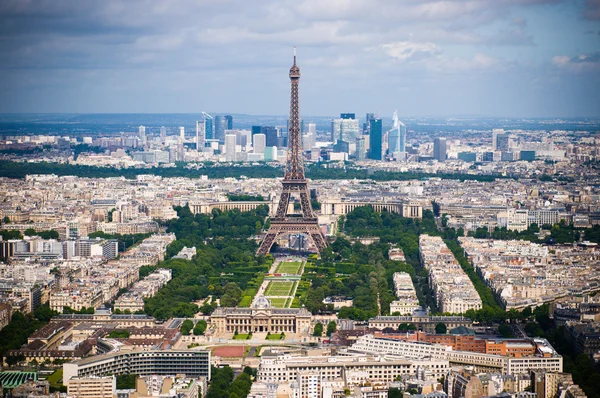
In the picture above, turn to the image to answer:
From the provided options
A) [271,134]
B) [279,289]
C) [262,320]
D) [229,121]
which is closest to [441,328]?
[262,320]

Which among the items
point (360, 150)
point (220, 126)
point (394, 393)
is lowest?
point (394, 393)

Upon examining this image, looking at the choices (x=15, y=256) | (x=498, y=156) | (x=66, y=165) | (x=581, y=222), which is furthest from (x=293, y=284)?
(x=498, y=156)

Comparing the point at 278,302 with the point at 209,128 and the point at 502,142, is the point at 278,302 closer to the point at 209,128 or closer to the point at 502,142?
the point at 502,142

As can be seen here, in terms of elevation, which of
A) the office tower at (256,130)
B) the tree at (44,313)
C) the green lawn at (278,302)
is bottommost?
the green lawn at (278,302)

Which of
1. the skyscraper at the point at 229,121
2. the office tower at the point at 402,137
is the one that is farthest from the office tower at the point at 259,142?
the skyscraper at the point at 229,121

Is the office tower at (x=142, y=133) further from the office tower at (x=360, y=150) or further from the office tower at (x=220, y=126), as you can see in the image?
the office tower at (x=360, y=150)

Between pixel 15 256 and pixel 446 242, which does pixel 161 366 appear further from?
pixel 446 242
